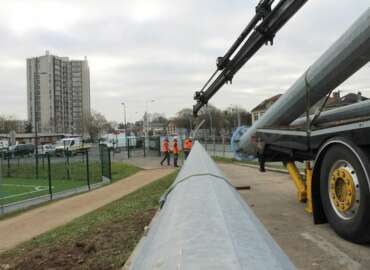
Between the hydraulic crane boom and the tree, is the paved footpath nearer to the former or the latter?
the hydraulic crane boom

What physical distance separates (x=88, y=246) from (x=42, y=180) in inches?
747

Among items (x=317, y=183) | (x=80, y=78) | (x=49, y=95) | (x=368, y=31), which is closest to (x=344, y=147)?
(x=317, y=183)

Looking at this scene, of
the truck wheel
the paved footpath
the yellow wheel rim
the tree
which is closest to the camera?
the truck wheel

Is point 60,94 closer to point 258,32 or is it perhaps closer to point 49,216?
point 49,216

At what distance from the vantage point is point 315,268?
4.56 m

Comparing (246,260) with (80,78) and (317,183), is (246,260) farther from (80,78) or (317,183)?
(80,78)

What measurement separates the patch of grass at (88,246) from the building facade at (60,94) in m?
89.4

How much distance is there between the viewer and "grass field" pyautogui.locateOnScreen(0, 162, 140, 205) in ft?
60.7

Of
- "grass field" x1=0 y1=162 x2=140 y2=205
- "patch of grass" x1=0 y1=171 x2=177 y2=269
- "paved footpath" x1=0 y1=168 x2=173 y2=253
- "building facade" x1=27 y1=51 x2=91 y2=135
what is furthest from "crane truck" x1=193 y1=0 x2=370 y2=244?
"building facade" x1=27 y1=51 x2=91 y2=135

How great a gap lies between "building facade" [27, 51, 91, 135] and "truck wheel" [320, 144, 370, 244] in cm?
9316

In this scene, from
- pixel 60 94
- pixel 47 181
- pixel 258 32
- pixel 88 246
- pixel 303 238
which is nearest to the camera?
pixel 303 238

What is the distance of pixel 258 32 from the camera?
778cm

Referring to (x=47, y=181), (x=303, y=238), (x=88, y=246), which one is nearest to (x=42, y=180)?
(x=47, y=181)

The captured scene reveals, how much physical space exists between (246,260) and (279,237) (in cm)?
495
